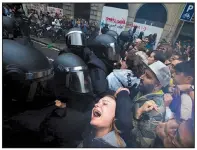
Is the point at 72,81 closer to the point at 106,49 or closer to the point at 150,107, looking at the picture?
the point at 106,49

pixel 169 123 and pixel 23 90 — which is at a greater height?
pixel 23 90

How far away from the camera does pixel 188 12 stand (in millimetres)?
1661

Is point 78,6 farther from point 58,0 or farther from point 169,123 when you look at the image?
point 169,123

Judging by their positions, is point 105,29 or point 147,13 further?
point 105,29

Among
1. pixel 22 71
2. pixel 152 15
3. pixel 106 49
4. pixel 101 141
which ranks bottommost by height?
pixel 101 141

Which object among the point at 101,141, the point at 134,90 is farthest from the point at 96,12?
the point at 101,141

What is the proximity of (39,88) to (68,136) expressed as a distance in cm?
52

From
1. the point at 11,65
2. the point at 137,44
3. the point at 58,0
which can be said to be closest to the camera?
the point at 11,65

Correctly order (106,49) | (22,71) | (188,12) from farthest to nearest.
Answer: (106,49) < (188,12) < (22,71)

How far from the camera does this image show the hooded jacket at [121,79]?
178 cm

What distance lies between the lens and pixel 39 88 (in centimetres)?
155

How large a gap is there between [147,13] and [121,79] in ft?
2.08

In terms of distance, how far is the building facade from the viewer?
1.66 m

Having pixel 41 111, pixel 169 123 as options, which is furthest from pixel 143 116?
pixel 41 111
